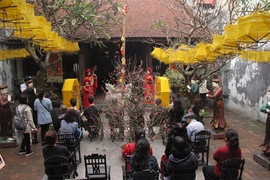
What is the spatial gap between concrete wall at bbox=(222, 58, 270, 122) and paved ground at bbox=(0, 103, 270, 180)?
1.32 metres

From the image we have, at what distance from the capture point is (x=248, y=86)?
402 inches

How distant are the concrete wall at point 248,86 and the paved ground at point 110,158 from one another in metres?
1.32

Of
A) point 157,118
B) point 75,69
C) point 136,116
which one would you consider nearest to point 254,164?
point 157,118

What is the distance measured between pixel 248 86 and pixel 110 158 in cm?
683

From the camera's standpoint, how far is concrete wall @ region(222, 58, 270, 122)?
9.17 meters

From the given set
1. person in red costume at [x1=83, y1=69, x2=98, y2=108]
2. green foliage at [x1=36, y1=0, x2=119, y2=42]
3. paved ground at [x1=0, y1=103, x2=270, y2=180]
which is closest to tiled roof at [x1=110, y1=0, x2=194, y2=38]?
green foliage at [x1=36, y1=0, x2=119, y2=42]

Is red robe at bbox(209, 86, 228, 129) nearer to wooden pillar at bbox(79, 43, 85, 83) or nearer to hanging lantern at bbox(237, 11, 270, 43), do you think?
hanging lantern at bbox(237, 11, 270, 43)

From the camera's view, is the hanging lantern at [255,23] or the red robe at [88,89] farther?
the red robe at [88,89]

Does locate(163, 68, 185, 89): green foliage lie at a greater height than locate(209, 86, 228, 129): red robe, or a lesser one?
greater

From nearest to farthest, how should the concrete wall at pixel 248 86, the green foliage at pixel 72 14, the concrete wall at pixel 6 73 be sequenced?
the green foliage at pixel 72 14
the concrete wall at pixel 248 86
the concrete wall at pixel 6 73

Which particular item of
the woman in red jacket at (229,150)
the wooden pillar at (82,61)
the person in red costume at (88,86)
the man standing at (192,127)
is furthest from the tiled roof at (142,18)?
the woman in red jacket at (229,150)

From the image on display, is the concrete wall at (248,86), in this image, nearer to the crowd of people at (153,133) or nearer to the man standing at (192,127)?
the crowd of people at (153,133)

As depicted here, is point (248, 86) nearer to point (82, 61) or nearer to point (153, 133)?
point (153, 133)

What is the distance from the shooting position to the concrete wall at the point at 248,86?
30.1ft
